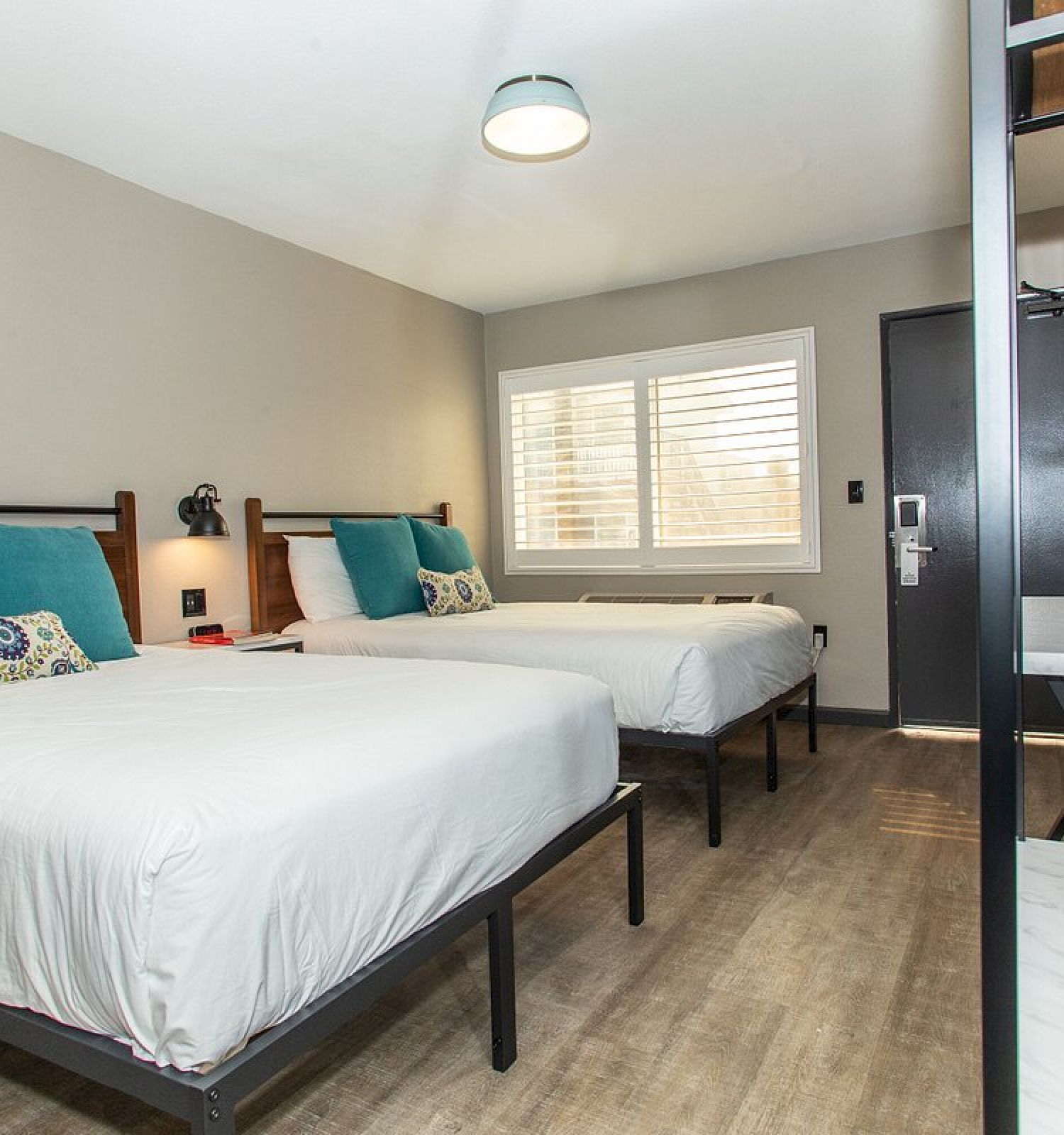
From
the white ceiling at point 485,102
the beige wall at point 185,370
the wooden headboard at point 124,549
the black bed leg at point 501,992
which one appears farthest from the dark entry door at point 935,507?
the wooden headboard at point 124,549

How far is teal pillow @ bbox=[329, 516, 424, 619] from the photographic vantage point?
13.3ft

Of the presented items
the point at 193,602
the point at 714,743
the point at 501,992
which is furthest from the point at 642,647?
the point at 193,602

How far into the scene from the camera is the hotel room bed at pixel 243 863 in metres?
1.17

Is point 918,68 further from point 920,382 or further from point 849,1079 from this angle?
point 849,1079

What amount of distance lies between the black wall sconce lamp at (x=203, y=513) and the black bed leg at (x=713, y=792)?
6.61 feet

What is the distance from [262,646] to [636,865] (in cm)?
183

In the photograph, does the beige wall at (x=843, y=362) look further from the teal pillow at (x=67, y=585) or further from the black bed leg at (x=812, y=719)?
the teal pillow at (x=67, y=585)

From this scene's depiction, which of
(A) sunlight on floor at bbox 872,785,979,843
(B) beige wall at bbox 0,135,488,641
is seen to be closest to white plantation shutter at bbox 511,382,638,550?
(B) beige wall at bbox 0,135,488,641

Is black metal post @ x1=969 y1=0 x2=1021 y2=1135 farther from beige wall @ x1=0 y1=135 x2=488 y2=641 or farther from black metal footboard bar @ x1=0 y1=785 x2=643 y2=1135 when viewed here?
beige wall @ x1=0 y1=135 x2=488 y2=641

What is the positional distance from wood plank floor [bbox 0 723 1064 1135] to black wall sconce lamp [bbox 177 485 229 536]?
6.03ft

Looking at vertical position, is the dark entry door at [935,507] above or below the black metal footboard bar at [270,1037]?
above

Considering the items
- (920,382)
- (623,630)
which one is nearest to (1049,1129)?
(623,630)

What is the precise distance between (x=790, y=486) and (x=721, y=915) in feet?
9.29

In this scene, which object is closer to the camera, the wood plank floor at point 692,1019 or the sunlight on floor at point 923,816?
the wood plank floor at point 692,1019
